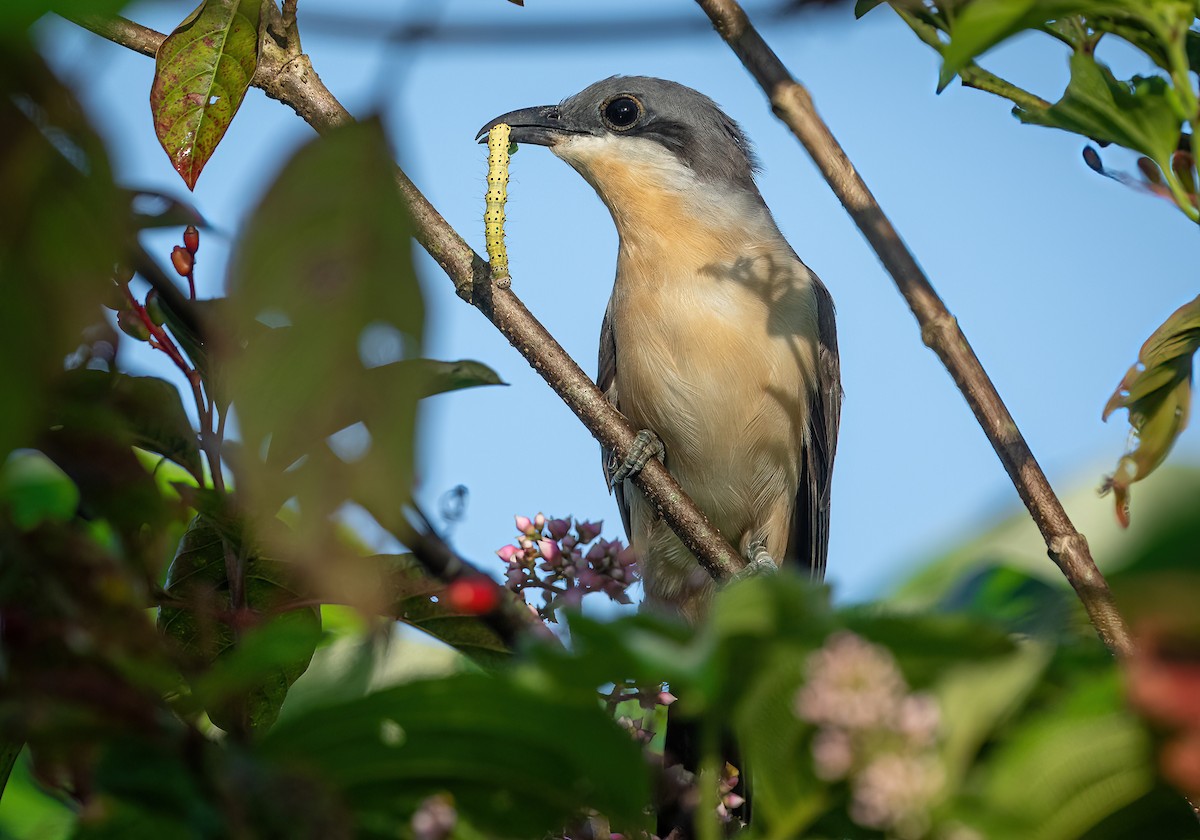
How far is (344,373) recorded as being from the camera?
0.75m

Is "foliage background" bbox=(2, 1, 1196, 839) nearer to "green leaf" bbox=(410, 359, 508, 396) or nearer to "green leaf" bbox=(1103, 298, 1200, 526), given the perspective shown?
"green leaf" bbox=(410, 359, 508, 396)

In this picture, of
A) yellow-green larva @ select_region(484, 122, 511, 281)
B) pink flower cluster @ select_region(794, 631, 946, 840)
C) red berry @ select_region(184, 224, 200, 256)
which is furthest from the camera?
yellow-green larva @ select_region(484, 122, 511, 281)

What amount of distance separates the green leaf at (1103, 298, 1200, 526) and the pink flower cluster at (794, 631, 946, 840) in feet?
3.87

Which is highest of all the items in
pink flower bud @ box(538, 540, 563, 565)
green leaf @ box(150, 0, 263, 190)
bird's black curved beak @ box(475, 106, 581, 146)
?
bird's black curved beak @ box(475, 106, 581, 146)

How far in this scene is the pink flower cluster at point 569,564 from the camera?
2.19 meters

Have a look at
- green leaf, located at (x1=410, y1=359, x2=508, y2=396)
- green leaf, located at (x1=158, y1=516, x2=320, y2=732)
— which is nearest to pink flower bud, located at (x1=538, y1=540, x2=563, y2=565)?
green leaf, located at (x1=158, y1=516, x2=320, y2=732)

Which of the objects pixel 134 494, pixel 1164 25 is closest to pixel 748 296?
pixel 1164 25

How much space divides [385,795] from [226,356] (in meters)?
0.41

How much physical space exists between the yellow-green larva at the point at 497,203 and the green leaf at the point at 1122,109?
4.45ft

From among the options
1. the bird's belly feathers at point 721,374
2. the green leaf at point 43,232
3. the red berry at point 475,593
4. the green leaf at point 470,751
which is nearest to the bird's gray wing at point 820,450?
the bird's belly feathers at point 721,374

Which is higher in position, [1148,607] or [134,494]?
[134,494]

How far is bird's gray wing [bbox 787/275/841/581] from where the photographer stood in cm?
571

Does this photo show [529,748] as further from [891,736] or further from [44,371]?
[44,371]

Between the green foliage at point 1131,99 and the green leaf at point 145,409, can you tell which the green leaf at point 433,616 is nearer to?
the green leaf at point 145,409
